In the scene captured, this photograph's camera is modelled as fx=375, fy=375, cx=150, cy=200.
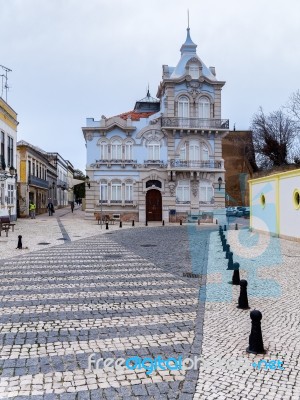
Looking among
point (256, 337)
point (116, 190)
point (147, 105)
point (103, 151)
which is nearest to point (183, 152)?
point (116, 190)

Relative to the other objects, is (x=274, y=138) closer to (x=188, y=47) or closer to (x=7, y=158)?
(x=188, y=47)

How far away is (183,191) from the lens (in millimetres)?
30188

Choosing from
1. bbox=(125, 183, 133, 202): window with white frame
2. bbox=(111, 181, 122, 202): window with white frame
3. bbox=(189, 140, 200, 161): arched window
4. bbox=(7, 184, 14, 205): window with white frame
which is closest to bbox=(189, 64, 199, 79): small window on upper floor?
bbox=(189, 140, 200, 161): arched window

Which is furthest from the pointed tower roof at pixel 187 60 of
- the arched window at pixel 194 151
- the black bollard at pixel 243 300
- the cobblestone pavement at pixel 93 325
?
the black bollard at pixel 243 300

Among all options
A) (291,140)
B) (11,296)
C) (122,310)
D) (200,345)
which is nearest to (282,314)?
(200,345)

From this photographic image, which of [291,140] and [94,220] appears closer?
[94,220]

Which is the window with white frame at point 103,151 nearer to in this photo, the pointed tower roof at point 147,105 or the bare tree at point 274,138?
the pointed tower roof at point 147,105

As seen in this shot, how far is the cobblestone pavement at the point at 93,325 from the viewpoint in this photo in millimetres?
3943

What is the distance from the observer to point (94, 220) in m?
30.3

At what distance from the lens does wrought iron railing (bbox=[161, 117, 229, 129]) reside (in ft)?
97.5

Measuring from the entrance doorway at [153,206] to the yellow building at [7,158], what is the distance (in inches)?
415

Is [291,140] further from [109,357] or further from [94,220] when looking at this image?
[109,357]

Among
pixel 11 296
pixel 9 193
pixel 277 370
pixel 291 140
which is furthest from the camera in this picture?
pixel 291 140

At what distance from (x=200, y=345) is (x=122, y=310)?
6.44 feet
